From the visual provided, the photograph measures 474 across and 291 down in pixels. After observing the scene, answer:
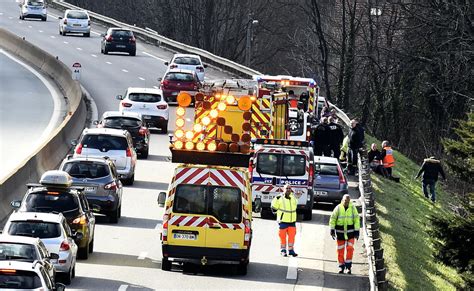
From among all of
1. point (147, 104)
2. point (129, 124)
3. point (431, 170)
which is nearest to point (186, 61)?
point (147, 104)

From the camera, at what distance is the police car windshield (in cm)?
3388

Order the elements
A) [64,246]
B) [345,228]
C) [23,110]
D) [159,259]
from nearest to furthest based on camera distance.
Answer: [64,246]
[345,228]
[159,259]
[23,110]

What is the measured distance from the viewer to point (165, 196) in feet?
84.9

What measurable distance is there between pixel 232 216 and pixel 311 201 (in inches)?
344

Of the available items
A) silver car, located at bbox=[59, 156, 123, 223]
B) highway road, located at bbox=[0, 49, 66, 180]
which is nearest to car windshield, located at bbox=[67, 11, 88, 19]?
highway road, located at bbox=[0, 49, 66, 180]

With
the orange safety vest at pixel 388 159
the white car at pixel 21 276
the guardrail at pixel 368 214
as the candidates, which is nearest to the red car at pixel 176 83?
the guardrail at pixel 368 214

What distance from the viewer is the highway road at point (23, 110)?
140ft

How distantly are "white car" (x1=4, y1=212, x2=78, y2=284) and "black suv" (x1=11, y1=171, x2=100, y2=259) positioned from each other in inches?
91.4

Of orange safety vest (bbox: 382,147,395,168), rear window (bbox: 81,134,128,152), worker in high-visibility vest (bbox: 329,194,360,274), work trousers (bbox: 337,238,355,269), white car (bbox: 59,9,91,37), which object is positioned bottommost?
orange safety vest (bbox: 382,147,395,168)

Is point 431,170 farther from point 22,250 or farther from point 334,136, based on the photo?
point 22,250

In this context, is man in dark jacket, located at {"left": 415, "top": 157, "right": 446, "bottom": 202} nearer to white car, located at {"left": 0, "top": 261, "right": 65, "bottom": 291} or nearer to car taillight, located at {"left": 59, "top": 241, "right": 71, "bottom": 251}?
car taillight, located at {"left": 59, "top": 241, "right": 71, "bottom": 251}

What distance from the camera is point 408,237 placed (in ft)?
120

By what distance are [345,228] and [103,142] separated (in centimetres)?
1175

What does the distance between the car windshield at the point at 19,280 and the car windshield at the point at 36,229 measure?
4.83 m
